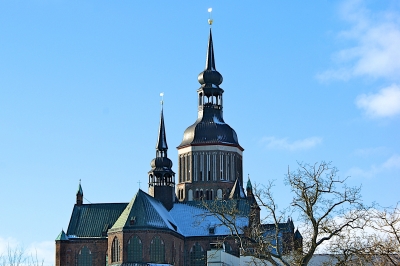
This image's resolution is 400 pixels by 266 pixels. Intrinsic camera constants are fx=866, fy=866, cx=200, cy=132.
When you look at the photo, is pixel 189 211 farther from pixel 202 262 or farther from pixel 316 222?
pixel 316 222

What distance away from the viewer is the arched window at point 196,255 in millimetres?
101500

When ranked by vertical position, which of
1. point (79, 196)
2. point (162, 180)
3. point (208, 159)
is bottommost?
point (79, 196)

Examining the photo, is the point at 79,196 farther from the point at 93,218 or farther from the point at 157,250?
the point at 157,250

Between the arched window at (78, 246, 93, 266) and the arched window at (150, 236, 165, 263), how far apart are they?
32.0 feet

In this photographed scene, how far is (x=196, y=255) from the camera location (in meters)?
102

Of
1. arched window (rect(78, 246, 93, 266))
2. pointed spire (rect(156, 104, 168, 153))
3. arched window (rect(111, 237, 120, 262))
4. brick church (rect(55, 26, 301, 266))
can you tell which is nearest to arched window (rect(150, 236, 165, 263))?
brick church (rect(55, 26, 301, 266))

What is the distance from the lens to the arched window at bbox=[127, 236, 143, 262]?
92.8m

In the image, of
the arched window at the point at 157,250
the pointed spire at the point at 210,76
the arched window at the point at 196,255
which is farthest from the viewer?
the pointed spire at the point at 210,76

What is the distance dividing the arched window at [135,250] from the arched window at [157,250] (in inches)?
54.5

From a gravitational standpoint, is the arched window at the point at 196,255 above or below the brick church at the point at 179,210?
below

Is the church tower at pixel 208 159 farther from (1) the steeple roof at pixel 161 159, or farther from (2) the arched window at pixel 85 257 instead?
(2) the arched window at pixel 85 257

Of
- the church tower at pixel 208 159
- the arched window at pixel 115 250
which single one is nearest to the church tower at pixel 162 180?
the church tower at pixel 208 159

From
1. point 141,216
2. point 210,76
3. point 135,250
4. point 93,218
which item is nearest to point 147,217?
point 141,216

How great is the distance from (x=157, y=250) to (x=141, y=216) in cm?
409
